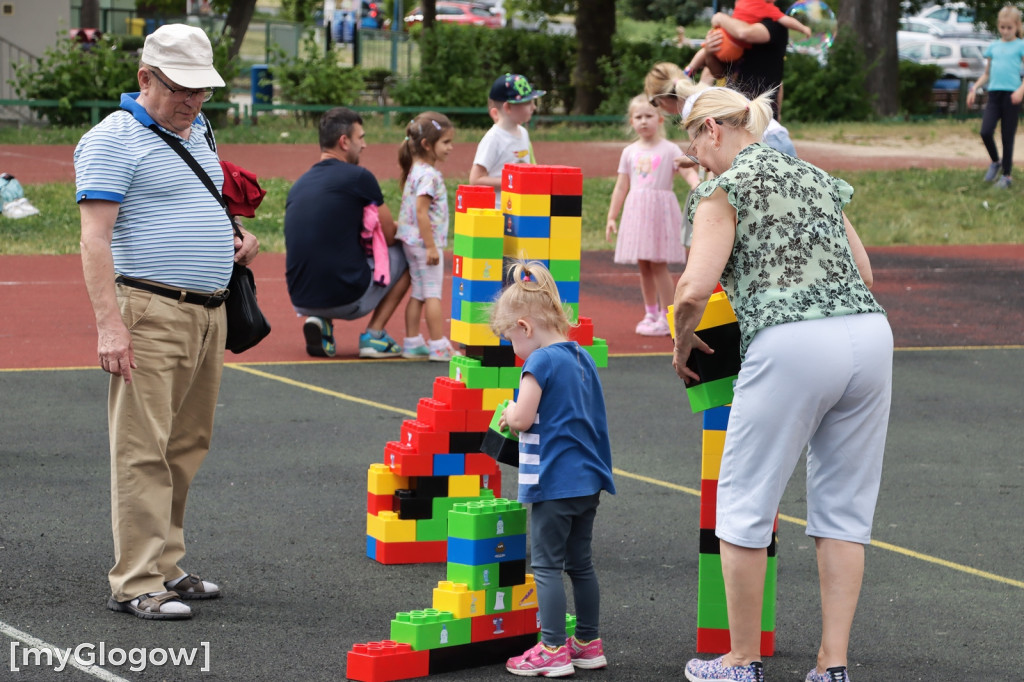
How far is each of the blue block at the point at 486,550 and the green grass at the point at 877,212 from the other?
11590 millimetres

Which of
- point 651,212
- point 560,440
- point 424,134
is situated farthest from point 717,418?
point 651,212

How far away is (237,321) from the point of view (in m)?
5.54

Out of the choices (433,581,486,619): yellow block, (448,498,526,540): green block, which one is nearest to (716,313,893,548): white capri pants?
(448,498,526,540): green block

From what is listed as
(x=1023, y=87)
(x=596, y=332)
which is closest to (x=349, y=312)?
(x=596, y=332)

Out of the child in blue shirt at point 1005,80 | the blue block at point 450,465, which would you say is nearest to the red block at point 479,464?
the blue block at point 450,465

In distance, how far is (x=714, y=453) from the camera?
4918 mm

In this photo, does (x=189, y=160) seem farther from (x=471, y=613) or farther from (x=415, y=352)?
(x=415, y=352)

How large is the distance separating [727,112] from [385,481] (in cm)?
246

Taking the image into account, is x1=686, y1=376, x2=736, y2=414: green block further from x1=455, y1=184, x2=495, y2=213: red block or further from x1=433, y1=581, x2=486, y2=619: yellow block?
x1=455, y1=184, x2=495, y2=213: red block

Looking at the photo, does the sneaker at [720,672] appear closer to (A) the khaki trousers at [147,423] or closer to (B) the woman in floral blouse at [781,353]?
(B) the woman in floral blouse at [781,353]

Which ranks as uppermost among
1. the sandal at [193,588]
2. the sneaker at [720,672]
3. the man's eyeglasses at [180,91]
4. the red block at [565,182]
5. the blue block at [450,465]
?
the man's eyeglasses at [180,91]

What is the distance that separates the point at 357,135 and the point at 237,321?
15.5ft

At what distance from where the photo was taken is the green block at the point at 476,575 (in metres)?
4.82

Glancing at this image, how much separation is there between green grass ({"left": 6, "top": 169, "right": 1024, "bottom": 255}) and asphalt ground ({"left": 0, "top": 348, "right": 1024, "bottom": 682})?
23.5 feet
